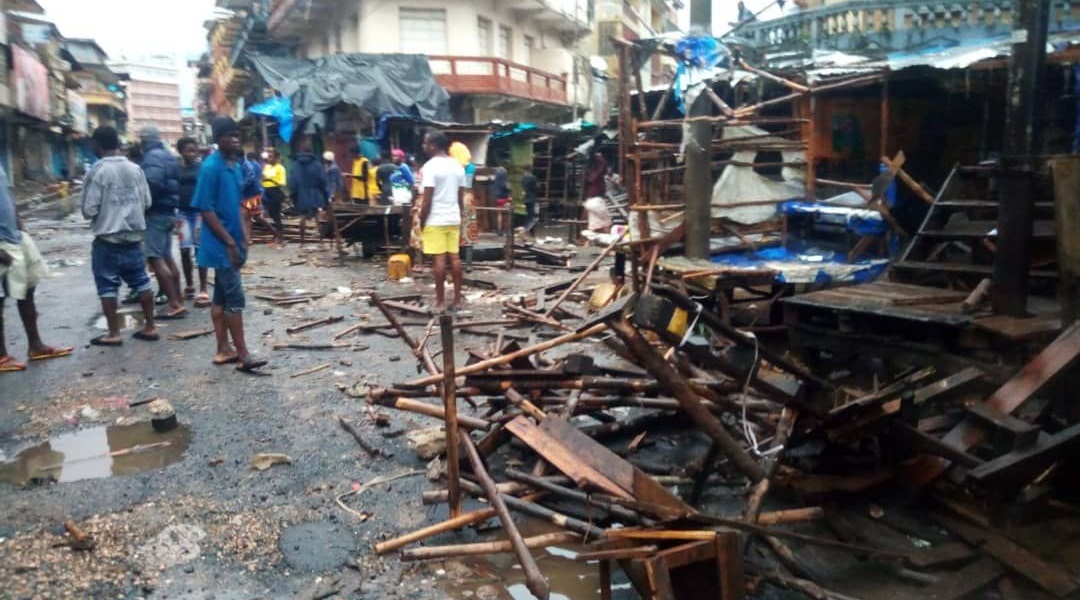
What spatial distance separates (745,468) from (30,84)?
39.4 metres

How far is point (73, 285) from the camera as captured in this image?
11.2 m

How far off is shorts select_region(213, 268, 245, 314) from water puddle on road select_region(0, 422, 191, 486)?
1374mm

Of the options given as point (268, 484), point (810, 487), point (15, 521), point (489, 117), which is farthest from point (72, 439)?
point (489, 117)

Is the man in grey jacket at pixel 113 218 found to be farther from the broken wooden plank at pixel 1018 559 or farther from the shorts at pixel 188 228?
the broken wooden plank at pixel 1018 559

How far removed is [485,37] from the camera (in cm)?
2881

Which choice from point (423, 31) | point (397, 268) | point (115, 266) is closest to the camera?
point (115, 266)

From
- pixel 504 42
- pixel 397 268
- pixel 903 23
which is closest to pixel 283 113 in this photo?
pixel 397 268

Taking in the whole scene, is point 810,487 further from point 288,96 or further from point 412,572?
point 288,96

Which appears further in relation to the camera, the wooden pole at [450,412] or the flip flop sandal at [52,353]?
the flip flop sandal at [52,353]

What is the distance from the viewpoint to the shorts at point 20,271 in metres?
6.47

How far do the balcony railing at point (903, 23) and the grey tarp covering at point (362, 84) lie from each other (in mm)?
9970

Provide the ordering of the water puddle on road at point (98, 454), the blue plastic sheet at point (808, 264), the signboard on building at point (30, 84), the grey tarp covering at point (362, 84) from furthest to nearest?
the signboard on building at point (30, 84) < the grey tarp covering at point (362, 84) < the blue plastic sheet at point (808, 264) < the water puddle on road at point (98, 454)

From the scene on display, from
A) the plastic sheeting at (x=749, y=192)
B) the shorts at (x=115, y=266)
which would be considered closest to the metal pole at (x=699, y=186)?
the plastic sheeting at (x=749, y=192)

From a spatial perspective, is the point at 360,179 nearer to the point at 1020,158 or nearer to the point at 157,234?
the point at 157,234
